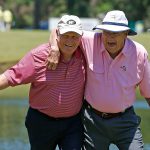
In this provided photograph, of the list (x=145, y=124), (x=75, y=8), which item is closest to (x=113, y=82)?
(x=145, y=124)

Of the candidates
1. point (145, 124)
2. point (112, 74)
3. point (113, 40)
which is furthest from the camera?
point (145, 124)

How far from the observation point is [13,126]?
10.5m

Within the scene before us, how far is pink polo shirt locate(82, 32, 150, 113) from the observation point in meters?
5.66

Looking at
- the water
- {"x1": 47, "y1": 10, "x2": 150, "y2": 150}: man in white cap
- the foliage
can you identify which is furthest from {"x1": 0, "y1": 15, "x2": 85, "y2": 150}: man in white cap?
the foliage

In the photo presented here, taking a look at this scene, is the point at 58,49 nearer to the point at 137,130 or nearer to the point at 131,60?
the point at 131,60

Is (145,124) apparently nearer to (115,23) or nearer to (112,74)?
(112,74)

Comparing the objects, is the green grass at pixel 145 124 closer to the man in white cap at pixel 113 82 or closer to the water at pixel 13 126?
the water at pixel 13 126

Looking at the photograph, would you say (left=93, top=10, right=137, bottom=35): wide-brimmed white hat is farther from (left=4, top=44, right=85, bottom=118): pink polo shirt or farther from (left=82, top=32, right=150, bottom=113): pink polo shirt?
(left=4, top=44, right=85, bottom=118): pink polo shirt

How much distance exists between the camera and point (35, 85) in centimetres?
581

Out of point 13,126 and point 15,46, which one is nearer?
point 13,126

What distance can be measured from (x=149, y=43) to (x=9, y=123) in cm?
598

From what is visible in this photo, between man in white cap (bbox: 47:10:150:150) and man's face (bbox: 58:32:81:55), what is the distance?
17 cm

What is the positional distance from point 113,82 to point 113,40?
15.3 inches

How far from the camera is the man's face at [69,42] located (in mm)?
5582
